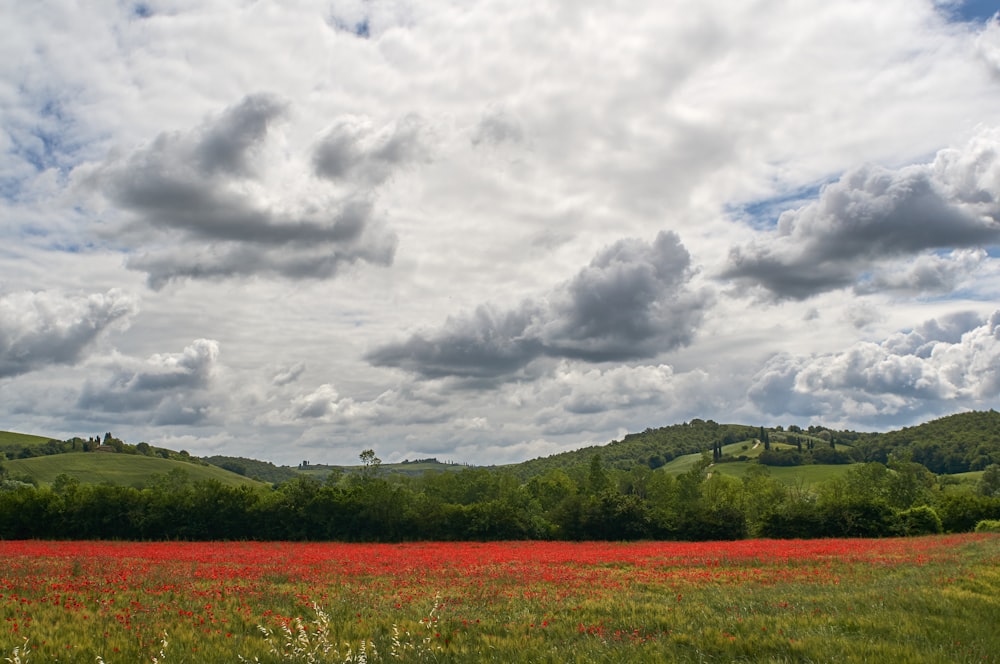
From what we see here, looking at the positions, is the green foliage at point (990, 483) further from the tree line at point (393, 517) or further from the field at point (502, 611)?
the field at point (502, 611)

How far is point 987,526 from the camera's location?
5462 cm

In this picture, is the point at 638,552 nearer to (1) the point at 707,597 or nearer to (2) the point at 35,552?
(1) the point at 707,597

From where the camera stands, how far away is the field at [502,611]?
12641mm

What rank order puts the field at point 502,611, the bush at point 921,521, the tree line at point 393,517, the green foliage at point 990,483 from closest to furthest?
the field at point 502,611 → the tree line at point 393,517 → the bush at point 921,521 → the green foliage at point 990,483

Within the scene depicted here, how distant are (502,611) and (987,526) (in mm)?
55852

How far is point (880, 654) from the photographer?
11.7 metres

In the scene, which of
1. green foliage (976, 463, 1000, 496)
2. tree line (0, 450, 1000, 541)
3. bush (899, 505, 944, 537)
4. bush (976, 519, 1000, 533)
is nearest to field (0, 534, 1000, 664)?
tree line (0, 450, 1000, 541)

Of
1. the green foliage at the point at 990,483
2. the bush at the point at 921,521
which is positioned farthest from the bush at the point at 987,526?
the green foliage at the point at 990,483

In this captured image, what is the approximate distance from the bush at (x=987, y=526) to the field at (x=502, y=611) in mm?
29476

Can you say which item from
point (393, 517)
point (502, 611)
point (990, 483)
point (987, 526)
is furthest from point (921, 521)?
point (990, 483)

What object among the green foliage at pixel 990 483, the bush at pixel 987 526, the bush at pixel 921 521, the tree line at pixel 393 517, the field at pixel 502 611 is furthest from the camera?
the green foliage at pixel 990 483

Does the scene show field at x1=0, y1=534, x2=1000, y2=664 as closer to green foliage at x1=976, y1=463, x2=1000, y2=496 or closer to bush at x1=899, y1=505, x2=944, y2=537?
bush at x1=899, y1=505, x2=944, y2=537

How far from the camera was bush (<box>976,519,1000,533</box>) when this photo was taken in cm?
5298

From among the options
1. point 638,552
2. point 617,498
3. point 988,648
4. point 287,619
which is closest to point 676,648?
point 988,648
